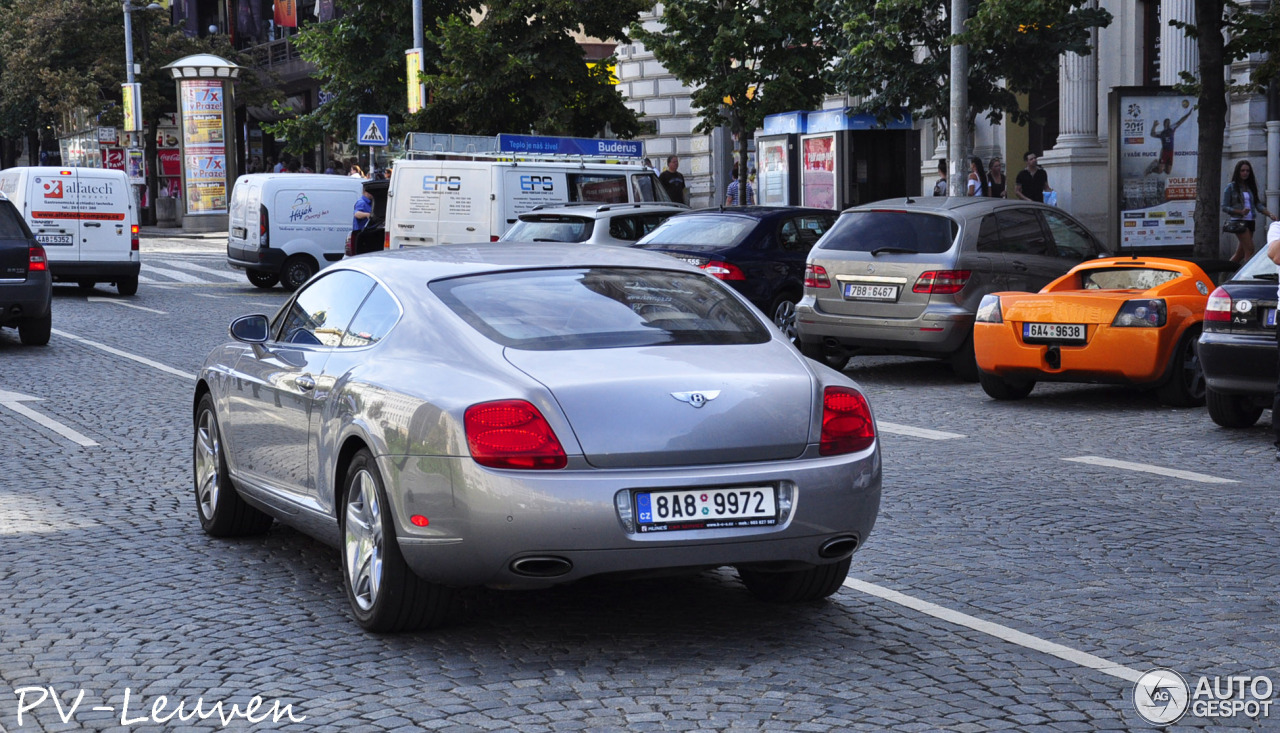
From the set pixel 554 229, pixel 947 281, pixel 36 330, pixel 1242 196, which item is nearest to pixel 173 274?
pixel 36 330

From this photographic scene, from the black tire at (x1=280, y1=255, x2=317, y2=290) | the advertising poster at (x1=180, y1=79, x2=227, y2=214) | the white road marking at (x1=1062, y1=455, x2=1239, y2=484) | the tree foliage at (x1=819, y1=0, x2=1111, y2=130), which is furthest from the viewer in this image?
the advertising poster at (x1=180, y1=79, x2=227, y2=214)

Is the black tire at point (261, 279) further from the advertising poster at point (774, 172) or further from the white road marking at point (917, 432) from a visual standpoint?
the white road marking at point (917, 432)

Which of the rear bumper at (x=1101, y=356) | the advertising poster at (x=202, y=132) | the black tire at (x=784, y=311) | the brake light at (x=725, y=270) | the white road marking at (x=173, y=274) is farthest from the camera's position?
the advertising poster at (x=202, y=132)

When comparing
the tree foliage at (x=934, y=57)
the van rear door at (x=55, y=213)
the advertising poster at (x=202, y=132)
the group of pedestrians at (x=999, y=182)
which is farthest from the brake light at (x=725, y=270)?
the advertising poster at (x=202, y=132)

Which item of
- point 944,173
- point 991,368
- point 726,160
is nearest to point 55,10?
point 726,160

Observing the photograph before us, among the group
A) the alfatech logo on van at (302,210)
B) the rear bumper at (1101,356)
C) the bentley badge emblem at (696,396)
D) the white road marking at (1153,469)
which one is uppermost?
the alfatech logo on van at (302,210)

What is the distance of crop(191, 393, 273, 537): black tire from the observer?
302 inches

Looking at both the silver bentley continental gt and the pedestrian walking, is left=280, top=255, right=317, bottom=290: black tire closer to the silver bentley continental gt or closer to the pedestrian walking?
the pedestrian walking

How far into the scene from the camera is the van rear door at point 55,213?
24.7 m

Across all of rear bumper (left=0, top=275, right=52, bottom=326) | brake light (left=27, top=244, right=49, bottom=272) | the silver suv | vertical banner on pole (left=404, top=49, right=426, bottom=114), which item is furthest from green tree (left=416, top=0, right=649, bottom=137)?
rear bumper (left=0, top=275, right=52, bottom=326)

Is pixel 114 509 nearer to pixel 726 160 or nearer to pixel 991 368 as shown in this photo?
pixel 991 368

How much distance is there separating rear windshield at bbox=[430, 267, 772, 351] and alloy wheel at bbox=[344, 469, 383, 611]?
2.23 ft

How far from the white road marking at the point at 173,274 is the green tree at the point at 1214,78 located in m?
17.4

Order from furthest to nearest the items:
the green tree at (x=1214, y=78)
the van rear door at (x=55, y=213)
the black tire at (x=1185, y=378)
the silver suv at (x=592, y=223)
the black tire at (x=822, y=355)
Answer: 1. the van rear door at (x=55, y=213)
2. the silver suv at (x=592, y=223)
3. the green tree at (x=1214, y=78)
4. the black tire at (x=822, y=355)
5. the black tire at (x=1185, y=378)
